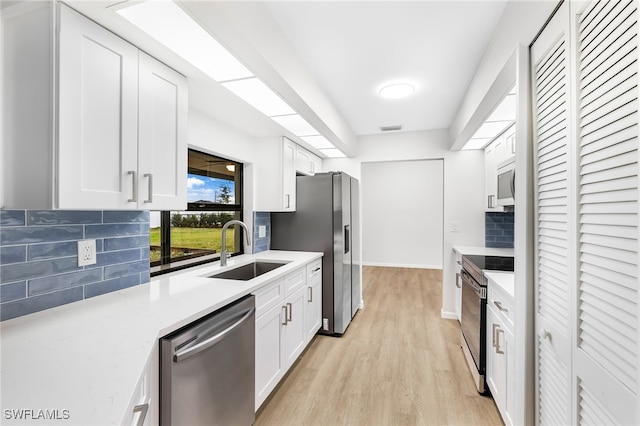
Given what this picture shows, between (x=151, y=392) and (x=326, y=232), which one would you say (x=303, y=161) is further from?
(x=151, y=392)

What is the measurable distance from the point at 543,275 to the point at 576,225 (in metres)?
0.37

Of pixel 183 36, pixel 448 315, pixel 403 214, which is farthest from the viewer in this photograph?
pixel 403 214

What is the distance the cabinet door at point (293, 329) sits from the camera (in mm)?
2252

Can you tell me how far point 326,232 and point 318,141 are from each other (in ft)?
3.28

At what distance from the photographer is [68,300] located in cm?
132

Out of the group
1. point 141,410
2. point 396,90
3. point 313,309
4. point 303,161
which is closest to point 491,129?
point 396,90

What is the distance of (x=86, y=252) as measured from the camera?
4.54 feet

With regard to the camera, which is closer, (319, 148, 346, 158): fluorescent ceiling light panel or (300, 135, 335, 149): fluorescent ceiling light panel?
(300, 135, 335, 149): fluorescent ceiling light panel

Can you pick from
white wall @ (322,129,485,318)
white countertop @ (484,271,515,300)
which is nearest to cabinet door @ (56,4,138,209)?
white countertop @ (484,271,515,300)

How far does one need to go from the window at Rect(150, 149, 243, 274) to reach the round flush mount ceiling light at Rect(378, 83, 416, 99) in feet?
5.30

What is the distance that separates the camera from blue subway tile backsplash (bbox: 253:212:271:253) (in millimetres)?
3074

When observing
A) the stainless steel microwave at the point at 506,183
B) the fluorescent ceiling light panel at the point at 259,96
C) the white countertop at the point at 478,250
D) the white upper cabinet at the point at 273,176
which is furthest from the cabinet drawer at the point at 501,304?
the white upper cabinet at the point at 273,176

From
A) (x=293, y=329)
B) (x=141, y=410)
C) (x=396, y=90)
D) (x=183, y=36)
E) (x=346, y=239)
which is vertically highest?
(x=396, y=90)

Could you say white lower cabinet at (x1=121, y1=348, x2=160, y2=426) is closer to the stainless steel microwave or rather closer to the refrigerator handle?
the refrigerator handle
